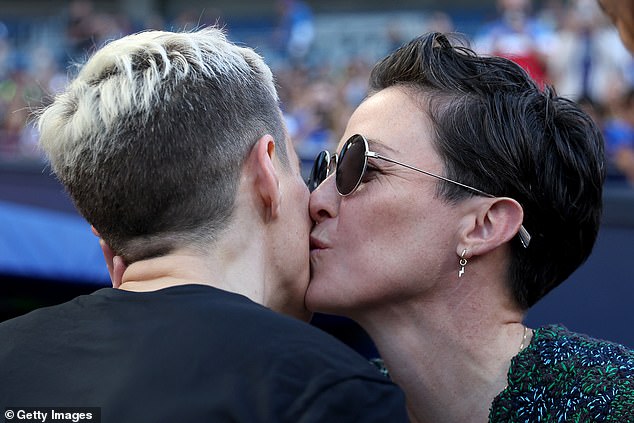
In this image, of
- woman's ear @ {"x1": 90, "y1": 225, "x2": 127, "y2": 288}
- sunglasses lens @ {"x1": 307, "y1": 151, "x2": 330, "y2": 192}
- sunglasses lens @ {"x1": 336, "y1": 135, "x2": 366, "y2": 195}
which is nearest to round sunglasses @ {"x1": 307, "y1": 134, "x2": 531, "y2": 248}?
sunglasses lens @ {"x1": 336, "y1": 135, "x2": 366, "y2": 195}

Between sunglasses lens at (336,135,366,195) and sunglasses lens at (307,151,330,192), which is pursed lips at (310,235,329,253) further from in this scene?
sunglasses lens at (307,151,330,192)

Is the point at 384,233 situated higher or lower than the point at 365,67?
higher

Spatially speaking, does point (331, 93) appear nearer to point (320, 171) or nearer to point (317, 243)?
point (320, 171)

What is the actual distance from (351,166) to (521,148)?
48 cm

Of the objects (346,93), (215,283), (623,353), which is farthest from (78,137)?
(346,93)

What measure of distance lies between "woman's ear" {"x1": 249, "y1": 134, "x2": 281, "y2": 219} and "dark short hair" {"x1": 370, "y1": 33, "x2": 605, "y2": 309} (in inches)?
25.5

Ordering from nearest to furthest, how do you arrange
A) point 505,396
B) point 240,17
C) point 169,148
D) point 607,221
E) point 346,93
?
1. point 169,148
2. point 505,396
3. point 607,221
4. point 346,93
5. point 240,17

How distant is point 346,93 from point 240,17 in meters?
11.8

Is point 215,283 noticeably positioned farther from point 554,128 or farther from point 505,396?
point 554,128

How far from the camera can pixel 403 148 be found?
2328 mm

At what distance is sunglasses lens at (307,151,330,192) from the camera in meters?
2.57

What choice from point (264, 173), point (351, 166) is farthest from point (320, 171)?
point (264, 173)

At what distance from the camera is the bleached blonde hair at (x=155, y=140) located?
1.67 metres

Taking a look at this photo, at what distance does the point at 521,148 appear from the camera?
7.38 feet
